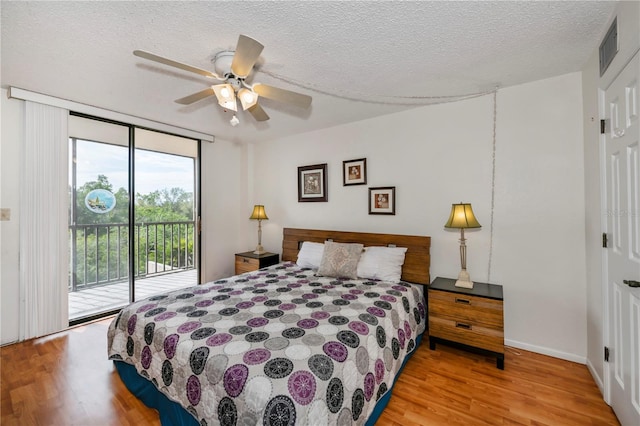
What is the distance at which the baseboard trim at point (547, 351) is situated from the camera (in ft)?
7.55

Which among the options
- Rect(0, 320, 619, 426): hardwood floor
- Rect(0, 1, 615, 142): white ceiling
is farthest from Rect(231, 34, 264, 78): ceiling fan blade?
Rect(0, 320, 619, 426): hardwood floor

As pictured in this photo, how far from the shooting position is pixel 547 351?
242 cm

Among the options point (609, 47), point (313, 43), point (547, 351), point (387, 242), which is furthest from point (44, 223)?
point (547, 351)

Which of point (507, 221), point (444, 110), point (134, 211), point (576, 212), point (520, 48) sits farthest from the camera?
point (134, 211)

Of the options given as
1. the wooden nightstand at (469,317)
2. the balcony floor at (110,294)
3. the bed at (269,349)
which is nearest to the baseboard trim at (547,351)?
the wooden nightstand at (469,317)

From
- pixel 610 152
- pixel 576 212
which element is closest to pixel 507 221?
pixel 576 212

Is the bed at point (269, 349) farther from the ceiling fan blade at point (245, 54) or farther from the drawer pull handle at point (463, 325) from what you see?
the ceiling fan blade at point (245, 54)

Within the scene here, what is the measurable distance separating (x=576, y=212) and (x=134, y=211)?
477cm

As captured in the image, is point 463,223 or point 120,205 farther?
point 120,205

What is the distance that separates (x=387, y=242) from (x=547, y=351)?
1.72 m

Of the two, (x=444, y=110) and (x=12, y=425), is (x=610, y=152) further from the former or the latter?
(x=12, y=425)

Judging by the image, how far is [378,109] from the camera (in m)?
3.11

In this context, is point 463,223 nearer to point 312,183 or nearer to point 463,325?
point 463,325

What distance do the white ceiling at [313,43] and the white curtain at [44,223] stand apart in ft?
1.38
